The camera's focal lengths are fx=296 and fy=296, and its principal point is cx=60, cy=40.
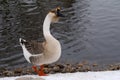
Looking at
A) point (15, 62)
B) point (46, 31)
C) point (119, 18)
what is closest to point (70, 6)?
point (119, 18)

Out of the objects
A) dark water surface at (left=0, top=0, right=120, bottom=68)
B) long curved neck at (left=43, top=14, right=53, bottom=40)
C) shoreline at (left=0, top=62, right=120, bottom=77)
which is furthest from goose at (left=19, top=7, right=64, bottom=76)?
dark water surface at (left=0, top=0, right=120, bottom=68)

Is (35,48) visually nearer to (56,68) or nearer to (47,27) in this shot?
(47,27)

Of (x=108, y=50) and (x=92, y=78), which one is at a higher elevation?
(x=92, y=78)

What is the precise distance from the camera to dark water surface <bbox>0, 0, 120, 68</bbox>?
49.1 ft

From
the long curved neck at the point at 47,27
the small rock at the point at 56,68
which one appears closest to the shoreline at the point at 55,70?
the small rock at the point at 56,68

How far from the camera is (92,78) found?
361 inches

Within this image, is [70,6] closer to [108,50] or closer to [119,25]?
[119,25]

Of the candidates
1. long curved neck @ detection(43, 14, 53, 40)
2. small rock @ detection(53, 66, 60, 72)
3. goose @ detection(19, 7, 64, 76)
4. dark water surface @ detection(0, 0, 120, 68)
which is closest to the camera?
goose @ detection(19, 7, 64, 76)

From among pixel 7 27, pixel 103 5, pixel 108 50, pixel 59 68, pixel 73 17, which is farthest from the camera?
pixel 103 5

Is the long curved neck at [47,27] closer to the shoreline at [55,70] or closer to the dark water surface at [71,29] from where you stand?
the shoreline at [55,70]

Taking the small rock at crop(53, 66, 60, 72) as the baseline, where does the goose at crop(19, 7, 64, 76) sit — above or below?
above

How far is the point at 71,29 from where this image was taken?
736 inches

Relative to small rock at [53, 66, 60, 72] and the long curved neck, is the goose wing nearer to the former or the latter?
the long curved neck

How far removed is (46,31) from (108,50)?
708 cm
